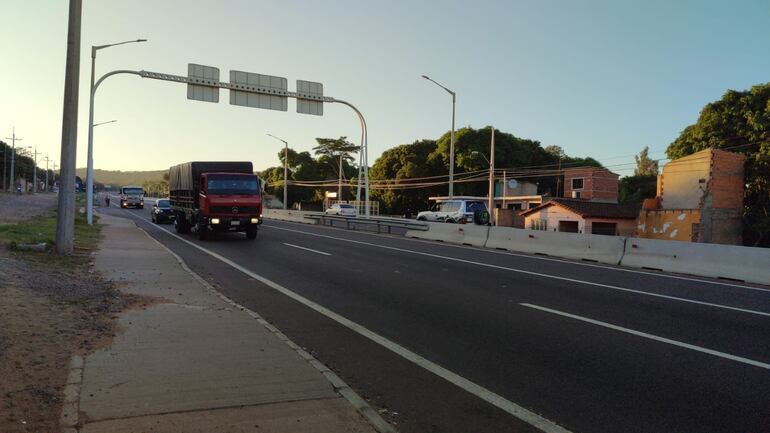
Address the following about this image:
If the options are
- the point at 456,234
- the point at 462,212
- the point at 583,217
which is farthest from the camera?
the point at 583,217

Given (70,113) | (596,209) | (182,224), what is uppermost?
(70,113)

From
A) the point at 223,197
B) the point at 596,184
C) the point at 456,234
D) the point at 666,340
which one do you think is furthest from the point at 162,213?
the point at 596,184

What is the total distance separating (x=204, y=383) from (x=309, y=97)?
73.2 feet

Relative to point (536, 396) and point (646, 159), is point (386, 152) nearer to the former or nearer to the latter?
point (646, 159)

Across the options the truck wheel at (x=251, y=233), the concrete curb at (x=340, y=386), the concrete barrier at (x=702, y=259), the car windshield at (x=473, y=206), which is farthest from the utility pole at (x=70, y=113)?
the car windshield at (x=473, y=206)

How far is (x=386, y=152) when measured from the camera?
76000 millimetres

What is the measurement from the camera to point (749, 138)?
1533 inches

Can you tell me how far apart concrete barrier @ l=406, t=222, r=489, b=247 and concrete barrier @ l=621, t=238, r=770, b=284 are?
21.6ft

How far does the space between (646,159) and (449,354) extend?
10075 centimetres

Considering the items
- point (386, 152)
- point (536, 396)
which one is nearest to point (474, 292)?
point (536, 396)

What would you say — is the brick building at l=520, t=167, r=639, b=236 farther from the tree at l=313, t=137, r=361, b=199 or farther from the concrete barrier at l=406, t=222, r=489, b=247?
the tree at l=313, t=137, r=361, b=199

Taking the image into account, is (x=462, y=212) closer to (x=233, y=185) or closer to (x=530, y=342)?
(x=233, y=185)

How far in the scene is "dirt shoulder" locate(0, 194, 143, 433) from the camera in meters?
3.90

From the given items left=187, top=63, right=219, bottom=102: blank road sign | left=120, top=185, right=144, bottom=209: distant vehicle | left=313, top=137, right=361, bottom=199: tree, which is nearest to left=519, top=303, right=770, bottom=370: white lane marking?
left=187, top=63, right=219, bottom=102: blank road sign
